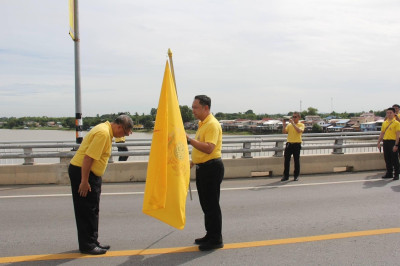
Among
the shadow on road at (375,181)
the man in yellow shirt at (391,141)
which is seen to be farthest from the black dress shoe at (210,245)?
the man in yellow shirt at (391,141)

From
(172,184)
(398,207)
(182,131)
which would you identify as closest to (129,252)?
(172,184)

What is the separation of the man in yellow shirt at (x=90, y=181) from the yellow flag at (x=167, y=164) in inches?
17.1

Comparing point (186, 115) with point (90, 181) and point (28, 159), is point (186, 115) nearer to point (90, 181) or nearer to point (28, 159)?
point (28, 159)

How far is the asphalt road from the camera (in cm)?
404

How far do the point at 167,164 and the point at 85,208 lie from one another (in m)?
1.14

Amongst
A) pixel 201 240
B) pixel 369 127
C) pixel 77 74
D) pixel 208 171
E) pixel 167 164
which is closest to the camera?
pixel 167 164

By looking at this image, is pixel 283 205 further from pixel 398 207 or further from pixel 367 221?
pixel 398 207

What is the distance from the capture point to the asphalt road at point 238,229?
4.04 meters

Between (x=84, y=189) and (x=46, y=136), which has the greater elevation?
(x=46, y=136)

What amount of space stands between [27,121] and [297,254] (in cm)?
3739

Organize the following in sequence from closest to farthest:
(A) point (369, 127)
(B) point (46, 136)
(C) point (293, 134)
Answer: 1. (C) point (293, 134)
2. (B) point (46, 136)
3. (A) point (369, 127)

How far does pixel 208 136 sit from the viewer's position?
13.5ft

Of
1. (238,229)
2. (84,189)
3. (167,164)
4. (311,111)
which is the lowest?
(238,229)

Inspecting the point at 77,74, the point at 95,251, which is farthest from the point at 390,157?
the point at 77,74
